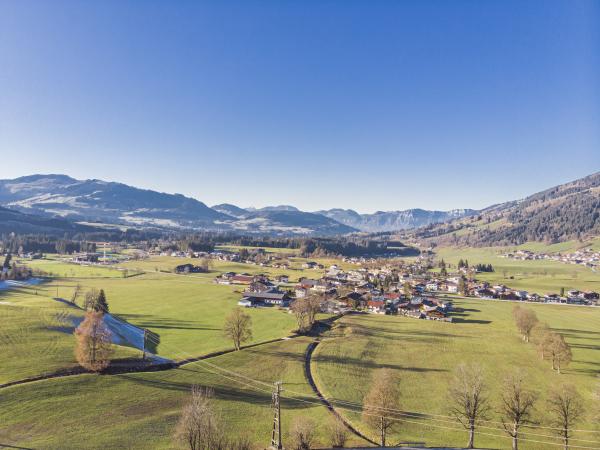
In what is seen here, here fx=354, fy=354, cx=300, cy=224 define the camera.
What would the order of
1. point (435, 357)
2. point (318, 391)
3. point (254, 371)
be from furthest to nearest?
point (435, 357)
point (254, 371)
point (318, 391)

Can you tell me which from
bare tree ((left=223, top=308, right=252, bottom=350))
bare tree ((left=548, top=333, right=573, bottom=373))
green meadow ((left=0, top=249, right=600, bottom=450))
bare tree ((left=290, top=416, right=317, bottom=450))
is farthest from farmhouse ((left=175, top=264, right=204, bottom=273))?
bare tree ((left=290, top=416, right=317, bottom=450))

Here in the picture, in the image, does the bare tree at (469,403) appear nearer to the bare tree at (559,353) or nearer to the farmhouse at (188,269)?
the bare tree at (559,353)

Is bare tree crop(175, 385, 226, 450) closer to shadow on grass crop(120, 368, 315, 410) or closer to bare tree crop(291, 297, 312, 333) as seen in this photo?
A: shadow on grass crop(120, 368, 315, 410)

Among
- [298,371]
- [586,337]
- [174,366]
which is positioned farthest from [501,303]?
[174,366]

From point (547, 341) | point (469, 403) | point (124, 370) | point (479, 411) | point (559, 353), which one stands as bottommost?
point (124, 370)

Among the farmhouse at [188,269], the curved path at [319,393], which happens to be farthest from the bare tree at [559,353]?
the farmhouse at [188,269]

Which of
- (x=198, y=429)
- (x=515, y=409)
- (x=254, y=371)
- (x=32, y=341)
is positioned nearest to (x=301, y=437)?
(x=198, y=429)

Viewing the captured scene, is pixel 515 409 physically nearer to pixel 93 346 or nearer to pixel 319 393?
pixel 319 393

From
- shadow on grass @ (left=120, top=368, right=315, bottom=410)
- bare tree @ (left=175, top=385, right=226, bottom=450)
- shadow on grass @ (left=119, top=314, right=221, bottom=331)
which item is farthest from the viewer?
shadow on grass @ (left=119, top=314, right=221, bottom=331)
